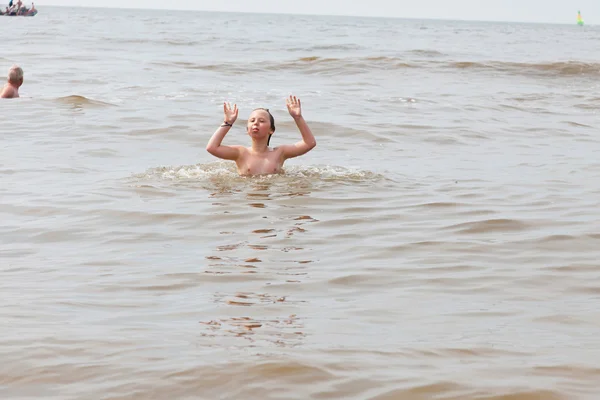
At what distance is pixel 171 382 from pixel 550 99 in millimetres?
16933

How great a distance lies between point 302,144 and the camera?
32.6 ft

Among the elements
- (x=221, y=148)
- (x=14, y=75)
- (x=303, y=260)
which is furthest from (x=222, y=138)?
(x=14, y=75)

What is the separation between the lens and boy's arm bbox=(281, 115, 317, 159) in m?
9.68

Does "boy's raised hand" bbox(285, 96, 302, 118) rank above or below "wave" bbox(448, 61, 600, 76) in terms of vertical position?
above

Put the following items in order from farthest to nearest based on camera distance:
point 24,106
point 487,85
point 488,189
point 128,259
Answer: point 487,85
point 24,106
point 488,189
point 128,259

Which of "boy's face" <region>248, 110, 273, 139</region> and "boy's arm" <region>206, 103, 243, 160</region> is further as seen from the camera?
"boy's face" <region>248, 110, 273, 139</region>

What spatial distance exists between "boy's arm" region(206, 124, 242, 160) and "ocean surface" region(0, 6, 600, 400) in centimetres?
27

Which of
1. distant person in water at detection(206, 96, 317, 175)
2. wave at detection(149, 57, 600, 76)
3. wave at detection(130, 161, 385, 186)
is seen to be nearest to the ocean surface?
wave at detection(130, 161, 385, 186)

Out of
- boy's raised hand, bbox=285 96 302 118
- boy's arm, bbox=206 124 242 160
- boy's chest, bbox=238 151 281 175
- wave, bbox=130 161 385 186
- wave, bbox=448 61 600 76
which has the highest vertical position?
boy's raised hand, bbox=285 96 302 118

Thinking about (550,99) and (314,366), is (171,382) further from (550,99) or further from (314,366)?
(550,99)

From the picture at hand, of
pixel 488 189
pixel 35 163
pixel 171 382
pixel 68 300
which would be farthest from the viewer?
pixel 35 163

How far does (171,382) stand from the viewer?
4070 millimetres

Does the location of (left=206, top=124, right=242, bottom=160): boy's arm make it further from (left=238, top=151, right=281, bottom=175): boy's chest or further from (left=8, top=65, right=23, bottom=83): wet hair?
(left=8, top=65, right=23, bottom=83): wet hair

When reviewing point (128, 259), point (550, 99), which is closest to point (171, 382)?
point (128, 259)
